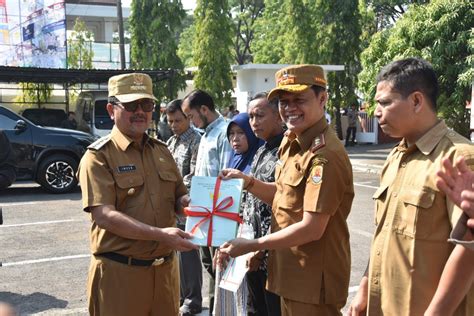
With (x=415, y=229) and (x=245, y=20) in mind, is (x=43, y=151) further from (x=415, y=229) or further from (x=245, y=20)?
(x=245, y=20)

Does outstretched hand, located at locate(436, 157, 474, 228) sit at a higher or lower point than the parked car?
higher

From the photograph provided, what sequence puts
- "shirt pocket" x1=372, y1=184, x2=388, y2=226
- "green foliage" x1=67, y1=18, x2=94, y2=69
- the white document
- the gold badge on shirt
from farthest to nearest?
"green foliage" x1=67, y1=18, x2=94, y2=69 → the white document → the gold badge on shirt → "shirt pocket" x1=372, y1=184, x2=388, y2=226

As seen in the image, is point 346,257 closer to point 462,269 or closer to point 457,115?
point 462,269

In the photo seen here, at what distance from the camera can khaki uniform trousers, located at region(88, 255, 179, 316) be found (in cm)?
278

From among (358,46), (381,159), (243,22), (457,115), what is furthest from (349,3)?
(243,22)

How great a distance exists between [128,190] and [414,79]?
1545 millimetres

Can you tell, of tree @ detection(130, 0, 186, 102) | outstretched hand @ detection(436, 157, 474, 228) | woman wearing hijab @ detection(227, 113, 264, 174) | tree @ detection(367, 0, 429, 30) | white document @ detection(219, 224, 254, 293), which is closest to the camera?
outstretched hand @ detection(436, 157, 474, 228)

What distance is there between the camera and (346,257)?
260 cm

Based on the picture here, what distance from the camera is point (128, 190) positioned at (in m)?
2.79

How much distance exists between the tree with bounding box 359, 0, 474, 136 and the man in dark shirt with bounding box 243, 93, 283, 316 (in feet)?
28.9

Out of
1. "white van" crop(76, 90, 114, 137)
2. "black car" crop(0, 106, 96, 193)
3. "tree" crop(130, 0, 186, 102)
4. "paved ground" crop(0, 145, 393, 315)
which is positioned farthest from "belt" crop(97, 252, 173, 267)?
"tree" crop(130, 0, 186, 102)

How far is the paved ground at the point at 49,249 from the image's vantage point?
4977 mm

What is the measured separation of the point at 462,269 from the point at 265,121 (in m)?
1.87

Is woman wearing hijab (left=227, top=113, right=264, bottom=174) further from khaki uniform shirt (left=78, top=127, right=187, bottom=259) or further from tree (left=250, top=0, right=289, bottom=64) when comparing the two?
tree (left=250, top=0, right=289, bottom=64)
